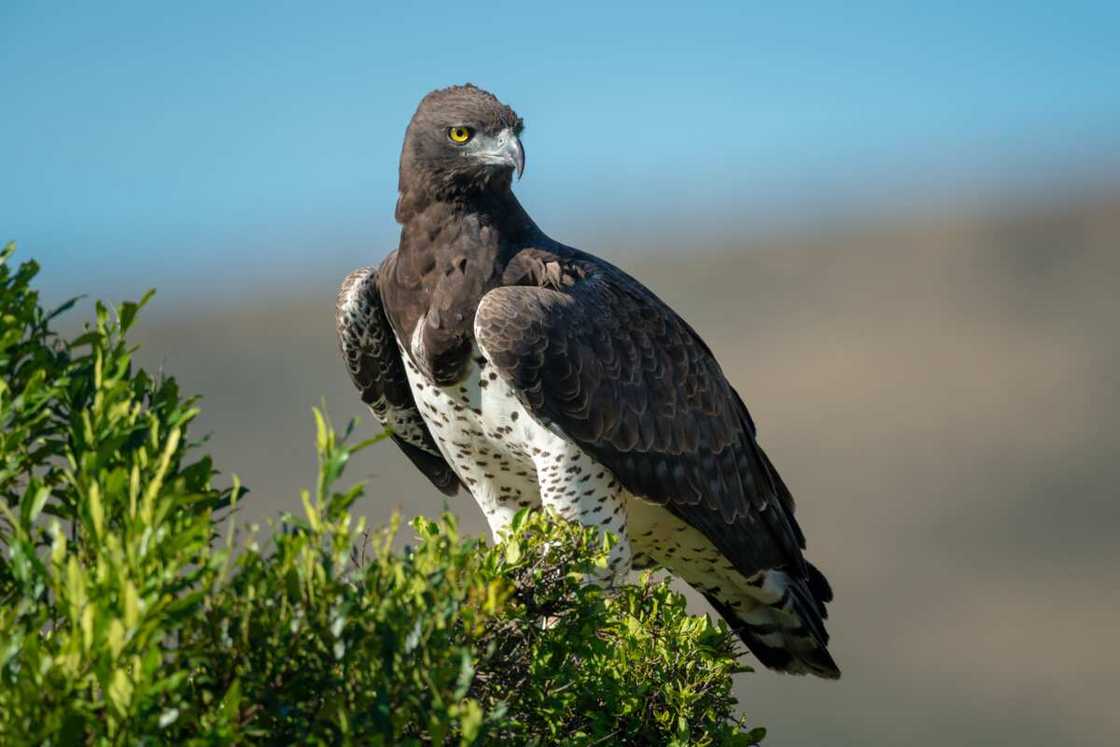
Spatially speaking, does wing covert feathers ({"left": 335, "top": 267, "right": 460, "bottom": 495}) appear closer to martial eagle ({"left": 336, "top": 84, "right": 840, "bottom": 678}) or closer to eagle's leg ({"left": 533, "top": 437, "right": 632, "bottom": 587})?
martial eagle ({"left": 336, "top": 84, "right": 840, "bottom": 678})

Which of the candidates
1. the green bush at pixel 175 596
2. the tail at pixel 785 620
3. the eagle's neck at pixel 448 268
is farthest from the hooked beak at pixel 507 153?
the green bush at pixel 175 596

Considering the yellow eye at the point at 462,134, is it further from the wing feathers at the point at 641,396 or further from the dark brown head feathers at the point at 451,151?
the wing feathers at the point at 641,396

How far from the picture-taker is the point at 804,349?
3331 centimetres

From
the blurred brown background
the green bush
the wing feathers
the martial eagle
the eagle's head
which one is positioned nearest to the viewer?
the green bush

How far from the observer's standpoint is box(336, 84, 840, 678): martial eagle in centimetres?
611

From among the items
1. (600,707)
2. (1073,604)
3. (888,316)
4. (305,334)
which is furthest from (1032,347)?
(600,707)

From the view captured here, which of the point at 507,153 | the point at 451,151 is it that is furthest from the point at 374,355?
the point at 507,153

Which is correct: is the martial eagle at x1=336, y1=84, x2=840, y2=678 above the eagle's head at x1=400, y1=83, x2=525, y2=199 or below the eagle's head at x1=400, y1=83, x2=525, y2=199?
below

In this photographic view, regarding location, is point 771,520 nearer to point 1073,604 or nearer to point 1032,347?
point 1073,604

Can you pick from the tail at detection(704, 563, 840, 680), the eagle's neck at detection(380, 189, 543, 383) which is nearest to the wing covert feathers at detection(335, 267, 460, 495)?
the eagle's neck at detection(380, 189, 543, 383)

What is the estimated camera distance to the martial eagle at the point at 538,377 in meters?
6.11

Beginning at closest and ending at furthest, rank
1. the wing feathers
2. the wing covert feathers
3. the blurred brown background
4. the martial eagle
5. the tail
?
the wing feathers < the martial eagle < the wing covert feathers < the tail < the blurred brown background

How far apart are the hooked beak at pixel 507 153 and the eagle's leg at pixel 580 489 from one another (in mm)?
1166

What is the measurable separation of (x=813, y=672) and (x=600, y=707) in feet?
8.37
